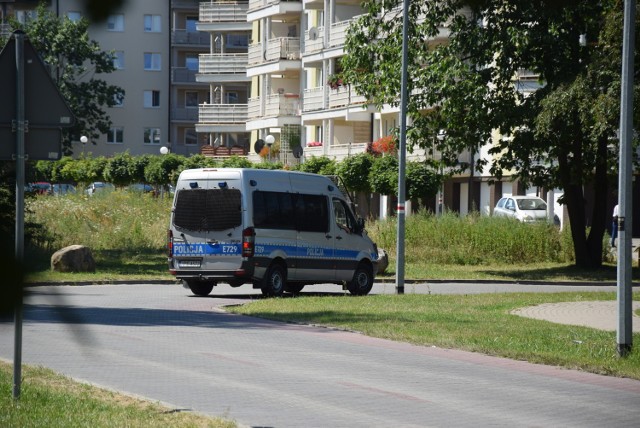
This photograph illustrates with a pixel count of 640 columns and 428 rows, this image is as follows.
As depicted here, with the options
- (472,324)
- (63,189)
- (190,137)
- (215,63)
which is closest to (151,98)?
(190,137)

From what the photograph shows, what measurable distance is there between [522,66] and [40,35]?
32912 mm

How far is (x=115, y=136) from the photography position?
293cm

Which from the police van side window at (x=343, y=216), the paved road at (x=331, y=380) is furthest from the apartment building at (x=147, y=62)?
the police van side window at (x=343, y=216)

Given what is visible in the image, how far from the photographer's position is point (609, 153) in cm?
3509

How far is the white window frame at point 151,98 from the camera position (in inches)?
102

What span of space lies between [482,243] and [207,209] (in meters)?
16.3

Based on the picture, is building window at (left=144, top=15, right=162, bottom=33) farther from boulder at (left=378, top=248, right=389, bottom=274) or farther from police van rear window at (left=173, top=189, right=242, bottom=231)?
boulder at (left=378, top=248, right=389, bottom=274)

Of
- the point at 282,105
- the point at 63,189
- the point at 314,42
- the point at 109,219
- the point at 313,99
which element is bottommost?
the point at 109,219

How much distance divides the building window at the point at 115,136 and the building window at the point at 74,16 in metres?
1.07

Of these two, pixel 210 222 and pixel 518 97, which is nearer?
pixel 210 222

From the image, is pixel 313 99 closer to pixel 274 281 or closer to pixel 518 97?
pixel 518 97

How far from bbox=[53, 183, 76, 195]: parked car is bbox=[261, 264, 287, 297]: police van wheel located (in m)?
22.2

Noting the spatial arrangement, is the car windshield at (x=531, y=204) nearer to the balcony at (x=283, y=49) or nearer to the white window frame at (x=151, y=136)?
the balcony at (x=283, y=49)

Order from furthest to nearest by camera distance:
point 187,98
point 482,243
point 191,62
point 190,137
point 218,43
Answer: point 482,243
point 190,137
point 187,98
point 218,43
point 191,62
